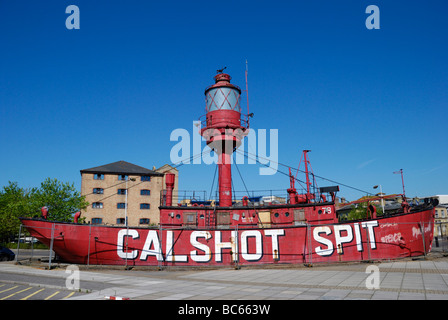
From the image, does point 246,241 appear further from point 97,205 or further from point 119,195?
point 97,205

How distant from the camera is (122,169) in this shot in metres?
58.7

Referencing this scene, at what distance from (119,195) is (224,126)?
35.6 meters

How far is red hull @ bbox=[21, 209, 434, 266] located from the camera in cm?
2169

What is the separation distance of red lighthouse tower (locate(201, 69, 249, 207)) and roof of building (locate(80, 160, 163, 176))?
33069mm

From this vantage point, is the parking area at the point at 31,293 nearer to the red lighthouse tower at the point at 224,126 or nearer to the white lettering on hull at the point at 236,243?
the white lettering on hull at the point at 236,243

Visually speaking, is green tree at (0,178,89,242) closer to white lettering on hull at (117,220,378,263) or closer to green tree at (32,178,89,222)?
green tree at (32,178,89,222)

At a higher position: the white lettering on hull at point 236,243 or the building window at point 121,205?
the building window at point 121,205

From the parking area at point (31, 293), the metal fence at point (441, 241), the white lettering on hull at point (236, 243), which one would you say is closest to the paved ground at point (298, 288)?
the parking area at point (31, 293)

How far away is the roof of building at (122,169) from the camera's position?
56.4 metres

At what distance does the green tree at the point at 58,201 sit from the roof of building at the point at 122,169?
7212 millimetres

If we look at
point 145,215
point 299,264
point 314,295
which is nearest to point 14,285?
point 314,295

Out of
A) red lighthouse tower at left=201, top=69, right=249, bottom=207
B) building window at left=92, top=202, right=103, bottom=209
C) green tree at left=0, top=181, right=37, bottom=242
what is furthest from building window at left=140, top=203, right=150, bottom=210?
red lighthouse tower at left=201, top=69, right=249, bottom=207
